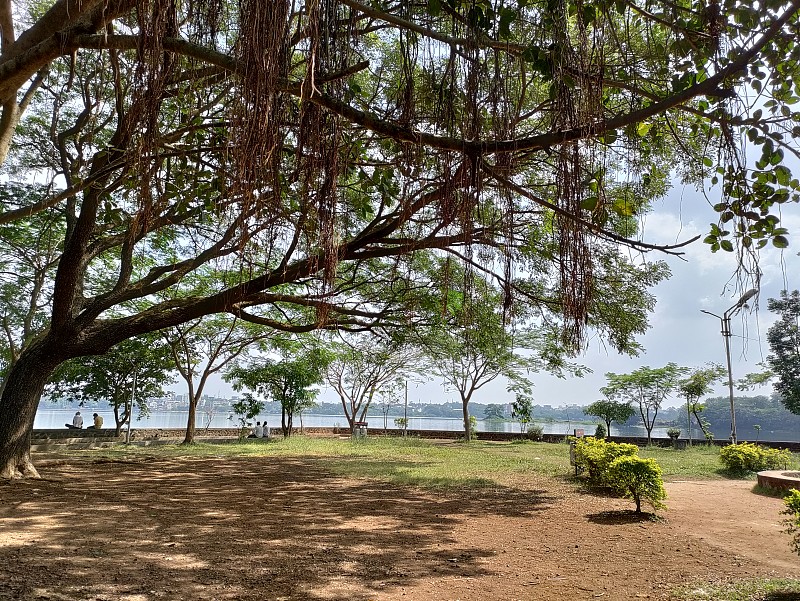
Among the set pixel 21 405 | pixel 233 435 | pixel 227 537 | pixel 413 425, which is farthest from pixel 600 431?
pixel 413 425

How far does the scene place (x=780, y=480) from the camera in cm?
790

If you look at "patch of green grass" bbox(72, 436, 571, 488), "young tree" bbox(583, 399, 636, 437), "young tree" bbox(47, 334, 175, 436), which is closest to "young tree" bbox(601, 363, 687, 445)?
"young tree" bbox(583, 399, 636, 437)

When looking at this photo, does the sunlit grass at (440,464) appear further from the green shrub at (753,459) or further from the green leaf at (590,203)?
the green leaf at (590,203)

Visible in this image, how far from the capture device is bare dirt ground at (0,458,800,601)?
3.43m

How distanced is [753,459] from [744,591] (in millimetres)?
8426

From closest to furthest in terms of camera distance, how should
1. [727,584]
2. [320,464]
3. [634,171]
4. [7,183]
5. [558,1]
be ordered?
[558,1] → [634,171] → [727,584] → [7,183] → [320,464]

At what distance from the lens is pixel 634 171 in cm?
212

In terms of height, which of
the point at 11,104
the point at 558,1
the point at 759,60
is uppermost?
the point at 11,104

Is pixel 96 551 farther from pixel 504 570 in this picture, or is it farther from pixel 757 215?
pixel 757 215

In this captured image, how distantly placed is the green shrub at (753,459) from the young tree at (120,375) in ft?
48.9

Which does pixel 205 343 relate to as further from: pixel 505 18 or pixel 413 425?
pixel 413 425

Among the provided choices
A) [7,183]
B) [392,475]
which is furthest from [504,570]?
[7,183]

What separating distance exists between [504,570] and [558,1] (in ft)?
11.9

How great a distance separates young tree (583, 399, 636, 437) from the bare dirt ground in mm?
14612
